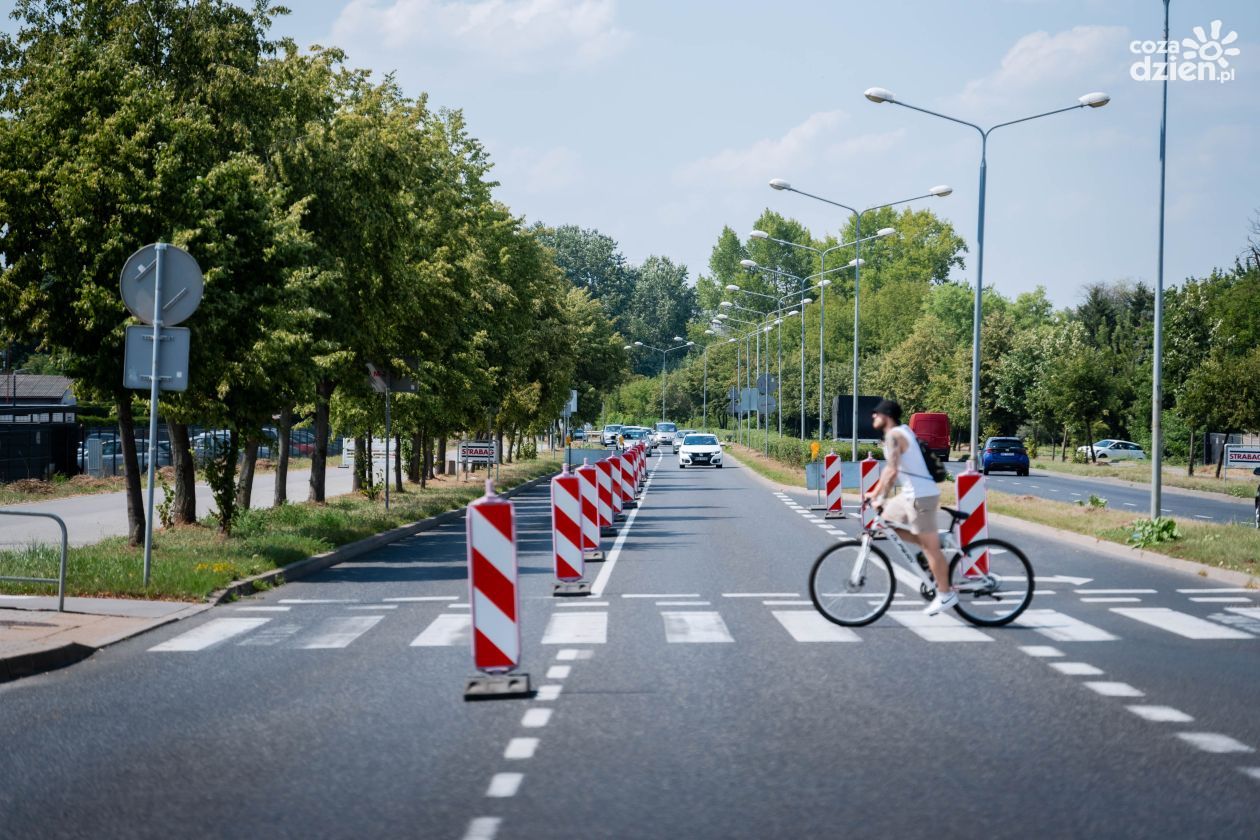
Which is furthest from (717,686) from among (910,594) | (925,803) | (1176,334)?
(1176,334)

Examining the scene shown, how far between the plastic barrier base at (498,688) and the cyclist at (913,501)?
161 inches

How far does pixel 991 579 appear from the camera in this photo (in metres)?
12.2

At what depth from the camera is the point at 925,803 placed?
612cm

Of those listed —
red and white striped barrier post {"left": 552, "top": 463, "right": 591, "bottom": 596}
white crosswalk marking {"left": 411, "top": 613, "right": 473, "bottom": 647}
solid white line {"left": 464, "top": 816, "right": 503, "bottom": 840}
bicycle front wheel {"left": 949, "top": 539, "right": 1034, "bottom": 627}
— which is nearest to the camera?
solid white line {"left": 464, "top": 816, "right": 503, "bottom": 840}

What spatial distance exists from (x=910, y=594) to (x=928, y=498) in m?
3.25

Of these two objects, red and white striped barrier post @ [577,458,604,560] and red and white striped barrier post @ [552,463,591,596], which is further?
red and white striped barrier post @ [577,458,604,560]

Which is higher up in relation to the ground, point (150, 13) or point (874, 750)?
point (150, 13)

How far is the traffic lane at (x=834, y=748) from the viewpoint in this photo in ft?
19.4

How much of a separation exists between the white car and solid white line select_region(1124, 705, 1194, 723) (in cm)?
5703

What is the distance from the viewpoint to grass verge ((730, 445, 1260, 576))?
17.8m

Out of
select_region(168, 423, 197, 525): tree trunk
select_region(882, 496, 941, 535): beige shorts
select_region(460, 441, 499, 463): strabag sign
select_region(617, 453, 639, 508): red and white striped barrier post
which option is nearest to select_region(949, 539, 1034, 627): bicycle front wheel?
select_region(882, 496, 941, 535): beige shorts

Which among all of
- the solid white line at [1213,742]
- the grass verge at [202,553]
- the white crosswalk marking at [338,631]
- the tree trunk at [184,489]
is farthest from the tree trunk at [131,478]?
the solid white line at [1213,742]

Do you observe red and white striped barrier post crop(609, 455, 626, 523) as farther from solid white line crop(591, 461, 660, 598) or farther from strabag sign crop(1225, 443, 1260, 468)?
strabag sign crop(1225, 443, 1260, 468)

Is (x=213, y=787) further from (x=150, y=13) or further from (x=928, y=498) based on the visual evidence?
(x=150, y=13)
